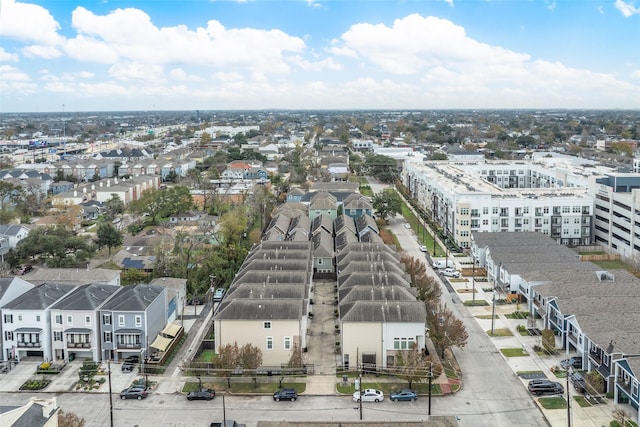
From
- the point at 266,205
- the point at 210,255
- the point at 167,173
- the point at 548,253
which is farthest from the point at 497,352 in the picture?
the point at 167,173

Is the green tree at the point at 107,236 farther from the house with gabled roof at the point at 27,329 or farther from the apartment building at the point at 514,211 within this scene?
the apartment building at the point at 514,211

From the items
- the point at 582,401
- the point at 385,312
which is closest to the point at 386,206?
the point at 385,312

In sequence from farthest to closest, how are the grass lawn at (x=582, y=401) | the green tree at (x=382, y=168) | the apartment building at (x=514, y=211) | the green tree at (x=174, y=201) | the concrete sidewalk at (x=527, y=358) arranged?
the green tree at (x=382, y=168) < the green tree at (x=174, y=201) < the apartment building at (x=514, y=211) < the grass lawn at (x=582, y=401) < the concrete sidewalk at (x=527, y=358)

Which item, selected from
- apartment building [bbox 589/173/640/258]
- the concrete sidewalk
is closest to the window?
the concrete sidewalk

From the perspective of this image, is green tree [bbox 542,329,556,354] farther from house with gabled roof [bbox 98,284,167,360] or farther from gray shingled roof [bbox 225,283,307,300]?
house with gabled roof [bbox 98,284,167,360]

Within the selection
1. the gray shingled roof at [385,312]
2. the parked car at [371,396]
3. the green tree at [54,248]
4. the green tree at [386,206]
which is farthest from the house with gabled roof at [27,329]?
the green tree at [386,206]

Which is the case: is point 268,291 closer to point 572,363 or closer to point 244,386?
point 244,386

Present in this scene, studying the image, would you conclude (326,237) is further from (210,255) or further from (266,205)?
(266,205)
